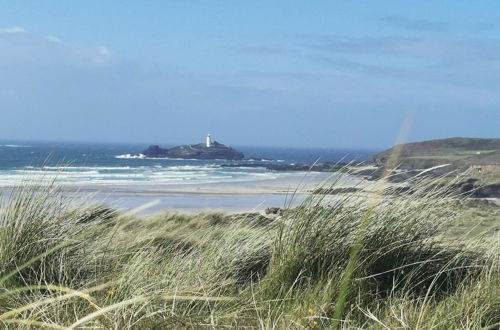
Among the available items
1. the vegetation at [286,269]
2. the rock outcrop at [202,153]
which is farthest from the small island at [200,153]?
the vegetation at [286,269]

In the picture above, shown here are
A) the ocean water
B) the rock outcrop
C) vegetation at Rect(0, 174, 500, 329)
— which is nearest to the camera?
vegetation at Rect(0, 174, 500, 329)

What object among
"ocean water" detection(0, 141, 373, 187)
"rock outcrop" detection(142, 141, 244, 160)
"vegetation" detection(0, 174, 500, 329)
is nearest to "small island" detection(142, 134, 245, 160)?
"rock outcrop" detection(142, 141, 244, 160)

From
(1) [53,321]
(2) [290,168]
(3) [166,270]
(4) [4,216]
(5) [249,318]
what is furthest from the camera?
(2) [290,168]

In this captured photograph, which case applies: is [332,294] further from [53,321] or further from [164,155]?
[164,155]

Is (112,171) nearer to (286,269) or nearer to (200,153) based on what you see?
(200,153)

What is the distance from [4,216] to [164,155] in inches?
3562

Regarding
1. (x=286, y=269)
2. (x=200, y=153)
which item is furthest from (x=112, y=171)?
(x=286, y=269)

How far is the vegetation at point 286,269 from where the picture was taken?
3.15 metres

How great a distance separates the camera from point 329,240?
13.1 feet

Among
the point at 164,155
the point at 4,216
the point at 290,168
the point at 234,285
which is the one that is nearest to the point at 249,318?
the point at 234,285

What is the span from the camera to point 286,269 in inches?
151

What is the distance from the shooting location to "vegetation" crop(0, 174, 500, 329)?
10.3 ft

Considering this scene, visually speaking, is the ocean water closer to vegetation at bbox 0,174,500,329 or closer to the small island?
vegetation at bbox 0,174,500,329

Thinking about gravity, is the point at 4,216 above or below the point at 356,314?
above
